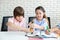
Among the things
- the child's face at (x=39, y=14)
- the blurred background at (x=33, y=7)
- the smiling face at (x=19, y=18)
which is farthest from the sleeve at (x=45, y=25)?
the blurred background at (x=33, y=7)

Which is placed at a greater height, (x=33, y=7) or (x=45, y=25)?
(x=33, y=7)

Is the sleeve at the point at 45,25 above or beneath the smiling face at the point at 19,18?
beneath

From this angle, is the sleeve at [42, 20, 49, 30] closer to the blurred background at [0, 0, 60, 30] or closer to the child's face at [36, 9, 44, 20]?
the child's face at [36, 9, 44, 20]

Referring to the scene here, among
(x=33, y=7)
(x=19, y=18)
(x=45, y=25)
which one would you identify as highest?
(x=33, y=7)

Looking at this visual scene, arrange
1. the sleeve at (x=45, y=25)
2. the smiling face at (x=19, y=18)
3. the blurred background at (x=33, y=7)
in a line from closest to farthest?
the sleeve at (x=45, y=25)
the smiling face at (x=19, y=18)
the blurred background at (x=33, y=7)

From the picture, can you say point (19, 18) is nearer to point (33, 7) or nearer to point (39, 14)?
point (39, 14)

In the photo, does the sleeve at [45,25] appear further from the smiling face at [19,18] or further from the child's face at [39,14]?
the smiling face at [19,18]

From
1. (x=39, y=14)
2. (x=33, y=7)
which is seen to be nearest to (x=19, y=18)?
(x=39, y=14)

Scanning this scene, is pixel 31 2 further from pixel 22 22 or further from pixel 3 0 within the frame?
pixel 22 22

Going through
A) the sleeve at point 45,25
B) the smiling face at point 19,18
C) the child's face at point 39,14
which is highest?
the child's face at point 39,14

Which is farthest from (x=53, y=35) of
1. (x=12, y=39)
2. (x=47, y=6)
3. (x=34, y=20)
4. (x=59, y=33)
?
(x=47, y=6)

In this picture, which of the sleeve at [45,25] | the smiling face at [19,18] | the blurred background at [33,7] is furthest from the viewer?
the blurred background at [33,7]

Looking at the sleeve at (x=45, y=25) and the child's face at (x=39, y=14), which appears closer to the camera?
the sleeve at (x=45, y=25)

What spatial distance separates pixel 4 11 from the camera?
2.91 metres
